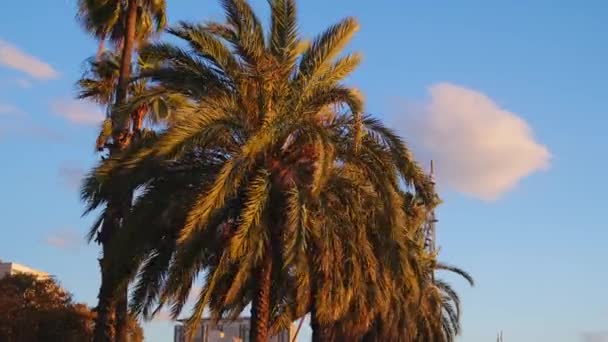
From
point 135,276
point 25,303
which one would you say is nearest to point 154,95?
point 135,276

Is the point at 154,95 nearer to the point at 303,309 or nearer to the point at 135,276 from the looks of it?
the point at 135,276

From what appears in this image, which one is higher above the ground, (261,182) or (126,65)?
(126,65)

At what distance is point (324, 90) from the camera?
19828mm

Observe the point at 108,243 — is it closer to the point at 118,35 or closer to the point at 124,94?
the point at 124,94

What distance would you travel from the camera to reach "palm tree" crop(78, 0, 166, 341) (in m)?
24.8

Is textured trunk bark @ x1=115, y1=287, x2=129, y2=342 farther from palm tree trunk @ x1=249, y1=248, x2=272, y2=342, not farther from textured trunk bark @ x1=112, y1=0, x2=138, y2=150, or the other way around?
palm tree trunk @ x1=249, y1=248, x2=272, y2=342

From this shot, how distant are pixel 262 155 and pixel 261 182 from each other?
0.70m

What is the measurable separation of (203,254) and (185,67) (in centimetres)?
405

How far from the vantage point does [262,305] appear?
19.9 metres

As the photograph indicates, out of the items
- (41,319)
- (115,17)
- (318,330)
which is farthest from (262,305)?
(41,319)

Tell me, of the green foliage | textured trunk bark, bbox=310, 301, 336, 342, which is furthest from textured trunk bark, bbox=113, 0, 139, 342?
the green foliage

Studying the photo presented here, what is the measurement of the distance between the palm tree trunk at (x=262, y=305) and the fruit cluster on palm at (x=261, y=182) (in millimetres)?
30

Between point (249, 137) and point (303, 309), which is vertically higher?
point (249, 137)

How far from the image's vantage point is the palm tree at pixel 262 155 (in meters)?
18.3
